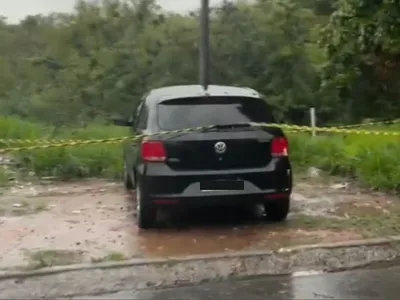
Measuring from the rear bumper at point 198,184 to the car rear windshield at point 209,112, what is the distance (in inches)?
21.6

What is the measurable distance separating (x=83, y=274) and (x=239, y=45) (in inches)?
979

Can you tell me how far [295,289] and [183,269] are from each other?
3.64 feet

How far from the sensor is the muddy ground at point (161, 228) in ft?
24.7

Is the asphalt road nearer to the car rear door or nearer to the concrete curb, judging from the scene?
the concrete curb

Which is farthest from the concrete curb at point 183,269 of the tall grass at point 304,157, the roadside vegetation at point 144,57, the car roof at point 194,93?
the roadside vegetation at point 144,57

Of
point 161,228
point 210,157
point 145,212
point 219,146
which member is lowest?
point 161,228

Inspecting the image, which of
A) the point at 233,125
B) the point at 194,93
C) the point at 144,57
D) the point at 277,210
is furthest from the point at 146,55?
the point at 233,125

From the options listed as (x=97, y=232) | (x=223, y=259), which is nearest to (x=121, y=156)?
(x=97, y=232)

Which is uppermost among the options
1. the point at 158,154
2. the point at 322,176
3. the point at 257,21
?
the point at 257,21

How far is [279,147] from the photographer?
27.2 feet

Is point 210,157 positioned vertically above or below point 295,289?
above

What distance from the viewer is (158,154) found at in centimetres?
804

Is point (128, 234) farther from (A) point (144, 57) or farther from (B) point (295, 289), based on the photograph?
(A) point (144, 57)

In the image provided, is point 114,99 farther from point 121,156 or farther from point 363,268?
point 363,268
